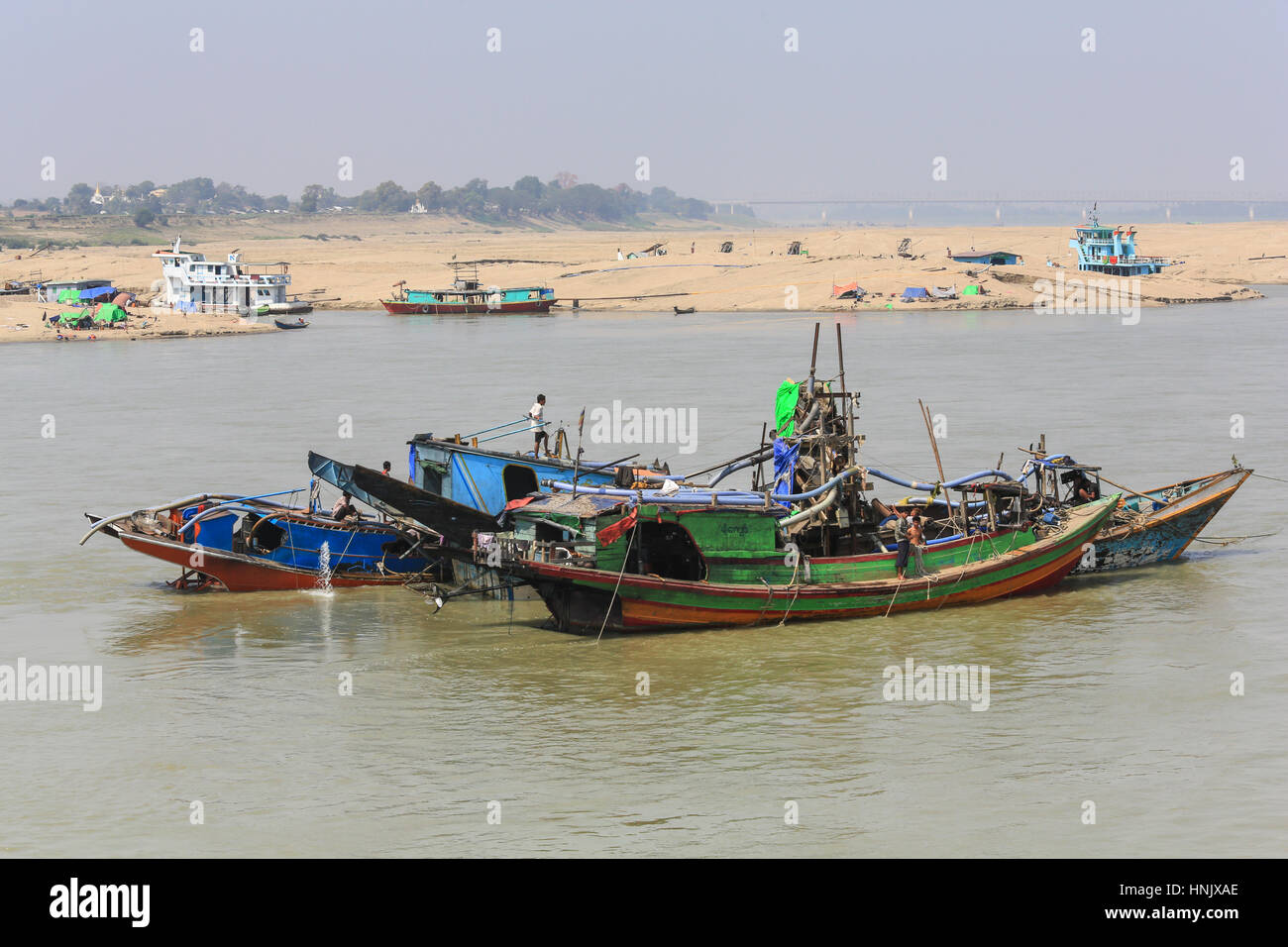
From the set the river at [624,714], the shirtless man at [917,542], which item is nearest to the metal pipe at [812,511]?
the shirtless man at [917,542]

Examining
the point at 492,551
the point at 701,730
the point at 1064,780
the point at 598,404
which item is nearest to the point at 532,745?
the point at 701,730

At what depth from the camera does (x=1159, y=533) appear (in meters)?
22.5

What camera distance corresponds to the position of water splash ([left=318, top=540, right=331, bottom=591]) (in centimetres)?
2123

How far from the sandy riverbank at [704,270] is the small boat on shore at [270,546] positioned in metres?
47.9

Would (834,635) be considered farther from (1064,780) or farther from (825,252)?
(825,252)

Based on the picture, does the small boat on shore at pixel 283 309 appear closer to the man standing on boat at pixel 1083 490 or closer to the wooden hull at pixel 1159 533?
the man standing on boat at pixel 1083 490

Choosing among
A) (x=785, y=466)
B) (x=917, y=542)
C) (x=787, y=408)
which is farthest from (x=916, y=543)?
(x=787, y=408)

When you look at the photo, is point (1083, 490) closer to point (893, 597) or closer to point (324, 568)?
point (893, 597)

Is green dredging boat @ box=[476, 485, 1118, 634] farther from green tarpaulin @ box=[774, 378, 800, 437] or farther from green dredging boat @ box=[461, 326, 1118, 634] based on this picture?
green tarpaulin @ box=[774, 378, 800, 437]

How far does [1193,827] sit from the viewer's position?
1287cm

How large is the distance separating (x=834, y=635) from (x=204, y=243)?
126917 mm
